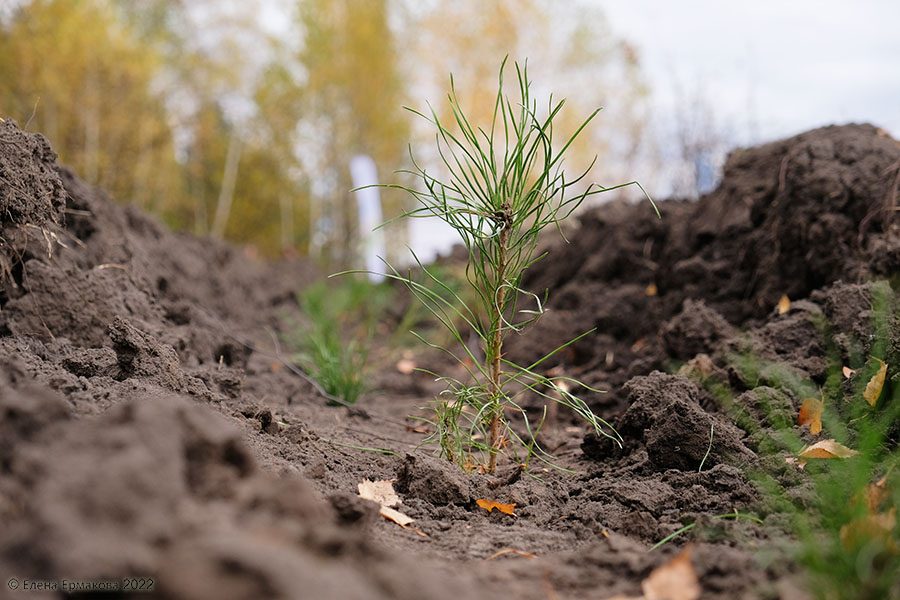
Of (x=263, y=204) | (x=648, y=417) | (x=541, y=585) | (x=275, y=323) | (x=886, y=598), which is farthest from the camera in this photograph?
(x=263, y=204)

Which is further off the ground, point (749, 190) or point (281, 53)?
point (281, 53)

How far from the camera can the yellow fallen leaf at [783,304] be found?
3.53 m

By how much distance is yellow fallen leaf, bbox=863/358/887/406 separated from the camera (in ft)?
7.79

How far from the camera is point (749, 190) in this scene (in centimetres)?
462

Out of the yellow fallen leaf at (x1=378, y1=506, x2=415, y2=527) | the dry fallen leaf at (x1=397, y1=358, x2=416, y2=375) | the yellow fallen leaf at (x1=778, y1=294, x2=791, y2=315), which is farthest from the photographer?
the dry fallen leaf at (x1=397, y1=358, x2=416, y2=375)

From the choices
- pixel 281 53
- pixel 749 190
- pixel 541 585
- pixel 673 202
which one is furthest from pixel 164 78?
pixel 541 585

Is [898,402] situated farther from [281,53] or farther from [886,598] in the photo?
[281,53]

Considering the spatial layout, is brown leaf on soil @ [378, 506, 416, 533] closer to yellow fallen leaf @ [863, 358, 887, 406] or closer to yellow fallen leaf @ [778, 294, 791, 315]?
yellow fallen leaf @ [863, 358, 887, 406]

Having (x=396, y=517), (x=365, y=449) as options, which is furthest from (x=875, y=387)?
(x=365, y=449)

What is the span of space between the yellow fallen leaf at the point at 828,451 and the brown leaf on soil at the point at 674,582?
90cm

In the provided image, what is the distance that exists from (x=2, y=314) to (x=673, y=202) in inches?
192

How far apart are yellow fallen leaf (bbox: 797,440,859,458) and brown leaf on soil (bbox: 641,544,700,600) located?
0.90m

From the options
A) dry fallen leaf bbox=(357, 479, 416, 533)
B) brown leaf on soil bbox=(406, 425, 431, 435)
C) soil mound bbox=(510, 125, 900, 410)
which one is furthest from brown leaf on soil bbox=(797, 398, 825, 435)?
brown leaf on soil bbox=(406, 425, 431, 435)

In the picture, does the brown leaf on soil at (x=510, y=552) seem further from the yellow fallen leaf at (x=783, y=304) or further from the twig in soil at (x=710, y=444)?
the yellow fallen leaf at (x=783, y=304)
